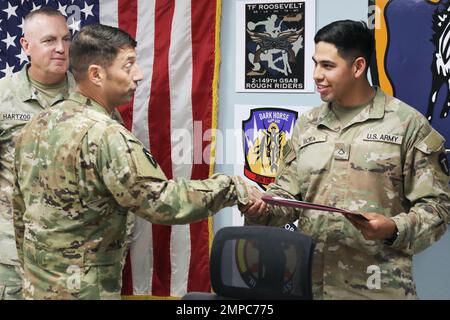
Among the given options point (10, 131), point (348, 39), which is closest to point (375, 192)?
point (348, 39)

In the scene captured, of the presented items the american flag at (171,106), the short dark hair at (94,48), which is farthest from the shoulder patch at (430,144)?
the american flag at (171,106)

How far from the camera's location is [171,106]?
143 inches

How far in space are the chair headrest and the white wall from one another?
4.56 ft

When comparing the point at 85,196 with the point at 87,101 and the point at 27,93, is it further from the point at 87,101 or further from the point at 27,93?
the point at 27,93

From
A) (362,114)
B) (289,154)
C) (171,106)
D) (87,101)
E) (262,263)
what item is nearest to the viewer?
(262,263)

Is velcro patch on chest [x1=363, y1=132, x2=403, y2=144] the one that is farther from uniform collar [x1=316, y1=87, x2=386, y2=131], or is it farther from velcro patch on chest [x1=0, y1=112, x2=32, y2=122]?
velcro patch on chest [x1=0, y1=112, x2=32, y2=122]

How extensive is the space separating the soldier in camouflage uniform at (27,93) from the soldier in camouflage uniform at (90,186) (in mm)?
745

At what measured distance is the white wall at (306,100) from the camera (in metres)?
3.19

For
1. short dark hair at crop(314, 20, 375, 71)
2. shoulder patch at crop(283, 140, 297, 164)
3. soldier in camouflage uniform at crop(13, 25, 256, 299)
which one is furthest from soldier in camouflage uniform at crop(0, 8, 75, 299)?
short dark hair at crop(314, 20, 375, 71)

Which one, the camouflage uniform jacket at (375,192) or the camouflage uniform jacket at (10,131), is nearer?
the camouflage uniform jacket at (375,192)

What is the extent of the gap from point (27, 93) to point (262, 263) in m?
1.77

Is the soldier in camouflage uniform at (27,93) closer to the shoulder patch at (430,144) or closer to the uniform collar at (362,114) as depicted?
the uniform collar at (362,114)

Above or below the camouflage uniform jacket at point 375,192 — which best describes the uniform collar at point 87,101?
above

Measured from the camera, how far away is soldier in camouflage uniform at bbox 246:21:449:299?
240 centimetres
